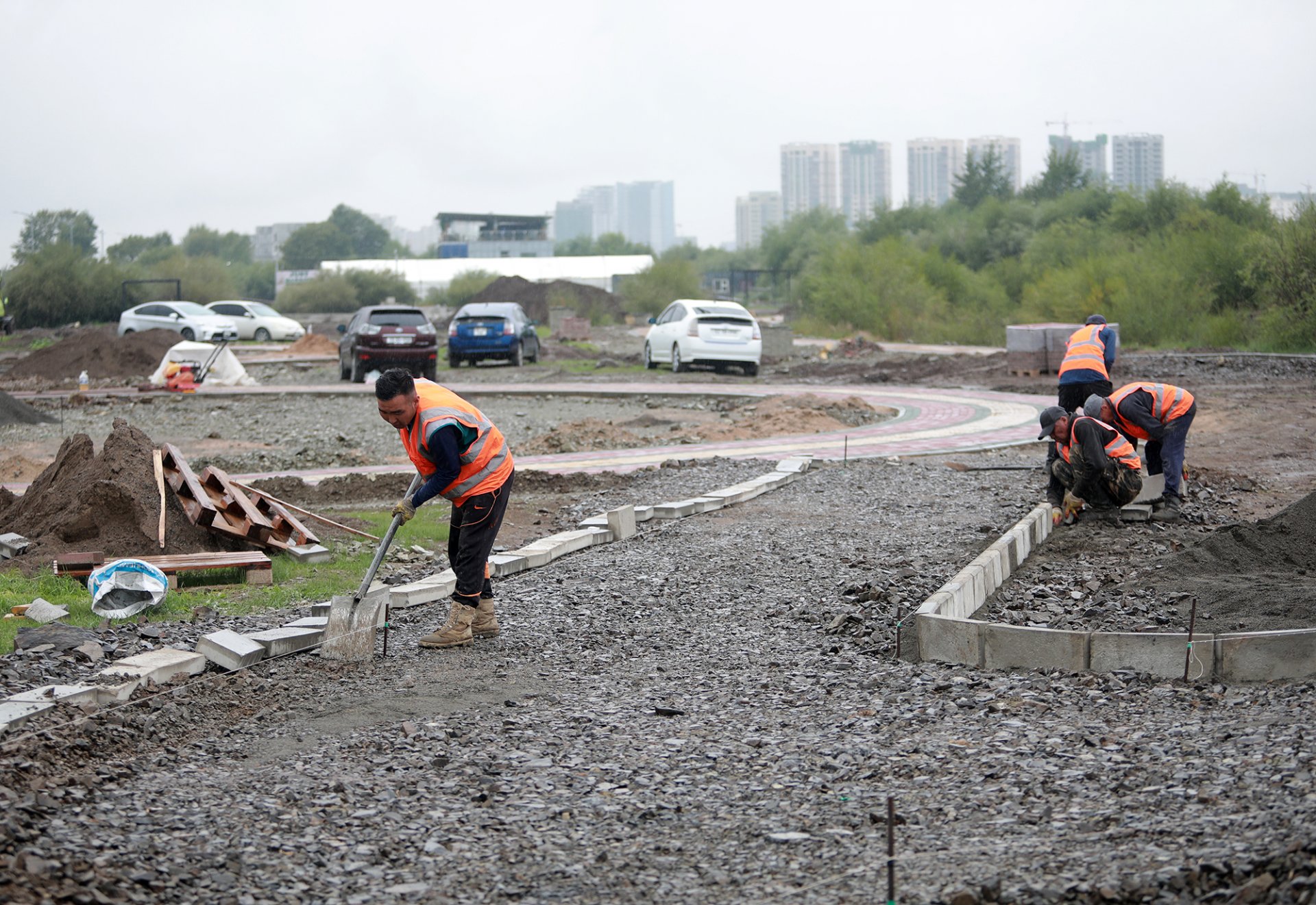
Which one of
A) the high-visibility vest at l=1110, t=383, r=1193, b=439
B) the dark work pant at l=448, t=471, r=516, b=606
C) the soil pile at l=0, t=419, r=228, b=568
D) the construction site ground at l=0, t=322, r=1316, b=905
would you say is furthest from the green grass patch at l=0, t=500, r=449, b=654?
the high-visibility vest at l=1110, t=383, r=1193, b=439

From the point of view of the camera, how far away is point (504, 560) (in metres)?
8.16

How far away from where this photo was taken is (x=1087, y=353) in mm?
11078

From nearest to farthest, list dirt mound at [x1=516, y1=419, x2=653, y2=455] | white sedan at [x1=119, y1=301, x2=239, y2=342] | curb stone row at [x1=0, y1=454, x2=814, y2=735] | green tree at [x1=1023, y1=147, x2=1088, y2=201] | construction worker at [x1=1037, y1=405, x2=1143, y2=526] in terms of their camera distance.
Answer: curb stone row at [x1=0, y1=454, x2=814, y2=735] → construction worker at [x1=1037, y1=405, x2=1143, y2=526] → dirt mound at [x1=516, y1=419, x2=653, y2=455] → white sedan at [x1=119, y1=301, x2=239, y2=342] → green tree at [x1=1023, y1=147, x2=1088, y2=201]

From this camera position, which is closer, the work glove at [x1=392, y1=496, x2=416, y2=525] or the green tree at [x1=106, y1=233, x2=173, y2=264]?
the work glove at [x1=392, y1=496, x2=416, y2=525]

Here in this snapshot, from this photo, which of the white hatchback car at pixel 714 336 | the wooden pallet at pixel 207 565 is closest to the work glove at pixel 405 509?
the wooden pallet at pixel 207 565

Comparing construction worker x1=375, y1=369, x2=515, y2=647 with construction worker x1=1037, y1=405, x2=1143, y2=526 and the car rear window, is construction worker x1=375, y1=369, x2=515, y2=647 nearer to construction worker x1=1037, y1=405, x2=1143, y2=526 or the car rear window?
Result: construction worker x1=1037, y1=405, x2=1143, y2=526

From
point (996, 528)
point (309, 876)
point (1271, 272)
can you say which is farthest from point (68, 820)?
point (1271, 272)

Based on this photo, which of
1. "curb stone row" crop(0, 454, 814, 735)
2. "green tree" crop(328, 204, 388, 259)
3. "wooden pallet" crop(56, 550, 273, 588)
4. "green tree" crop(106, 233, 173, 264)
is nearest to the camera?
"curb stone row" crop(0, 454, 814, 735)

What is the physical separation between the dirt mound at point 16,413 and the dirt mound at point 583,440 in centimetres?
818

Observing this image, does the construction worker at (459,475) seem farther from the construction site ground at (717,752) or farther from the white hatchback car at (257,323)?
the white hatchback car at (257,323)

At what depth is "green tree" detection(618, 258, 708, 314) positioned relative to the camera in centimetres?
5659

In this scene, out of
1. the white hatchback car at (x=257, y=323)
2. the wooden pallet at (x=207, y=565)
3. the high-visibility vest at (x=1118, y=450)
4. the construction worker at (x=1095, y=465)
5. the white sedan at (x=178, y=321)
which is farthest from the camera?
the white hatchback car at (x=257, y=323)

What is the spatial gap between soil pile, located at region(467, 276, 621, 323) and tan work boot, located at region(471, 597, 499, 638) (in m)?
47.7

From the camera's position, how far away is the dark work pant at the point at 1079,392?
36.4 feet
